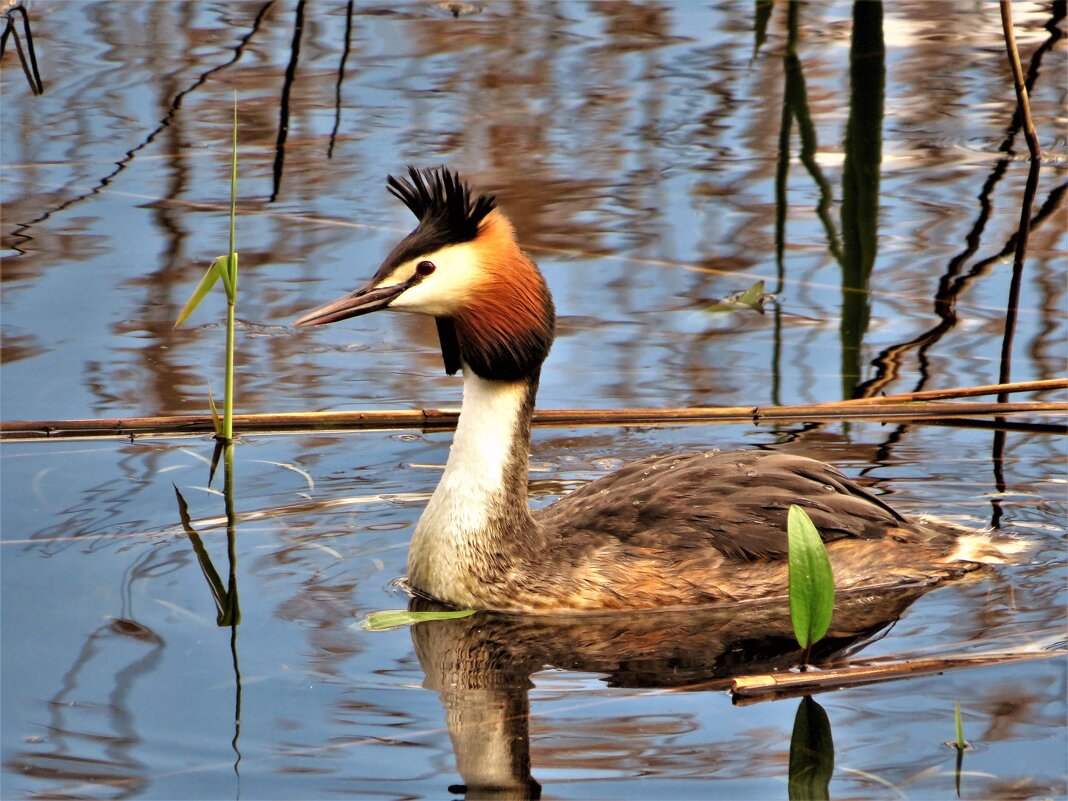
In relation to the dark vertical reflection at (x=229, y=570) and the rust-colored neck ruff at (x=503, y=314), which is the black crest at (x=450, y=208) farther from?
the dark vertical reflection at (x=229, y=570)

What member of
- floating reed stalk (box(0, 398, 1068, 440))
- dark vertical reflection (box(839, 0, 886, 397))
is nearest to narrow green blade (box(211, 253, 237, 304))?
floating reed stalk (box(0, 398, 1068, 440))

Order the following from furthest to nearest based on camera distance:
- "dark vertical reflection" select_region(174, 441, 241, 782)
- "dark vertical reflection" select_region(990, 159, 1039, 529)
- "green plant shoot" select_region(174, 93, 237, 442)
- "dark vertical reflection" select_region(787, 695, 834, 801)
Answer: "dark vertical reflection" select_region(990, 159, 1039, 529), "green plant shoot" select_region(174, 93, 237, 442), "dark vertical reflection" select_region(174, 441, 241, 782), "dark vertical reflection" select_region(787, 695, 834, 801)

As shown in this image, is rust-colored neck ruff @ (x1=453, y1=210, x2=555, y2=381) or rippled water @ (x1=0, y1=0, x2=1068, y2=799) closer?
rippled water @ (x1=0, y1=0, x2=1068, y2=799)

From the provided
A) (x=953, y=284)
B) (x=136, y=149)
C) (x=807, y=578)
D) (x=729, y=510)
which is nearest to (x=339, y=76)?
(x=136, y=149)

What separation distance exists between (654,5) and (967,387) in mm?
7053

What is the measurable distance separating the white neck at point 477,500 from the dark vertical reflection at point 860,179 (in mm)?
1872

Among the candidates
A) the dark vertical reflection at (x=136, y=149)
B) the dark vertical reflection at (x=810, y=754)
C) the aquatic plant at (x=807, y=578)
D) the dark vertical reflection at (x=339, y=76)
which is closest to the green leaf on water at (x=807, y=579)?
the aquatic plant at (x=807, y=578)

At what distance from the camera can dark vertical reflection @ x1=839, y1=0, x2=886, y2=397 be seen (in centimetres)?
746

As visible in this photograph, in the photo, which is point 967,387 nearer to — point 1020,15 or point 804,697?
point 804,697

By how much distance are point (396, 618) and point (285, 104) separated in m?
6.25

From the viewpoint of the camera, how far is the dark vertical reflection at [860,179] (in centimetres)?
746

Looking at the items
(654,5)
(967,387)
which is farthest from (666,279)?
(654,5)

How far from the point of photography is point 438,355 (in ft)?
24.3

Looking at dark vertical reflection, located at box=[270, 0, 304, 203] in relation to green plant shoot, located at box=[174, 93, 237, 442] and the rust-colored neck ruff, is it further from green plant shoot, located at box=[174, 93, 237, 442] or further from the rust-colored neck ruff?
the rust-colored neck ruff
